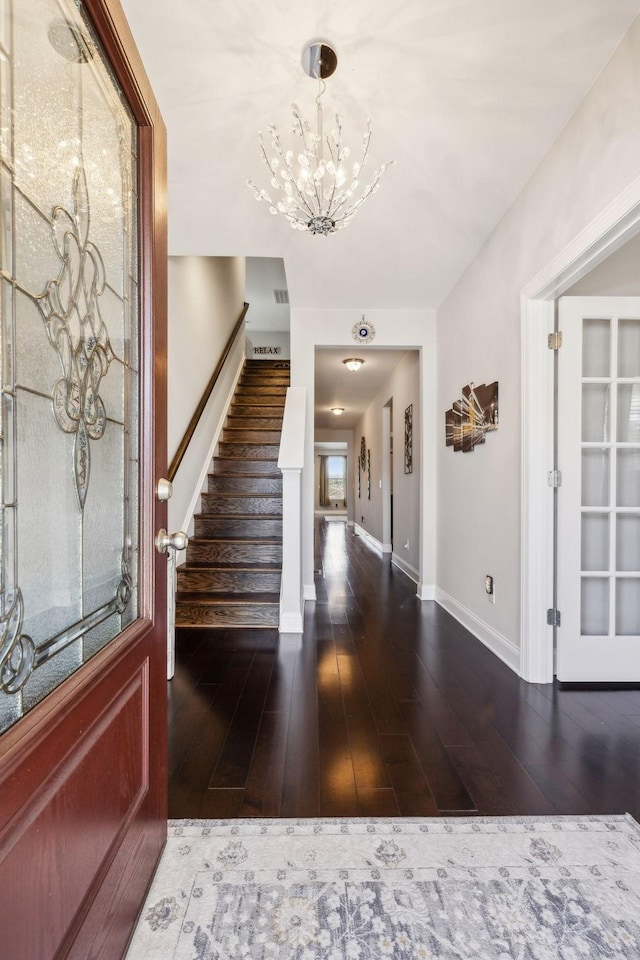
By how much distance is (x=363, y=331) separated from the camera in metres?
4.22

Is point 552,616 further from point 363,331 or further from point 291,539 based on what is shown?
point 363,331

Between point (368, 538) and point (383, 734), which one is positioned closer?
point (383, 734)

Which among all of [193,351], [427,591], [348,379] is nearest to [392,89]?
[193,351]

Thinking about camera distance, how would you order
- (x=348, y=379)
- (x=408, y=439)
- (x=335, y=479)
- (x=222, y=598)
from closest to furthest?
(x=222, y=598)
(x=408, y=439)
(x=348, y=379)
(x=335, y=479)

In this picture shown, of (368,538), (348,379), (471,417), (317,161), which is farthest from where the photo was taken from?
(368,538)

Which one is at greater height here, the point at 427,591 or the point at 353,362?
the point at 353,362

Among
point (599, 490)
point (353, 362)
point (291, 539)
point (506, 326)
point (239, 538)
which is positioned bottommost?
point (239, 538)

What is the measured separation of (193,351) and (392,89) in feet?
9.40

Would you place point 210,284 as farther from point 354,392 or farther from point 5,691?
point 5,691

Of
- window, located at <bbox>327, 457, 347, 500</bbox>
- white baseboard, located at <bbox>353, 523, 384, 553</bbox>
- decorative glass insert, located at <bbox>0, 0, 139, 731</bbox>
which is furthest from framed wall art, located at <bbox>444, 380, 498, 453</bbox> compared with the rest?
window, located at <bbox>327, 457, 347, 500</bbox>

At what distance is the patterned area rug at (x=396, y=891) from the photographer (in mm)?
1066

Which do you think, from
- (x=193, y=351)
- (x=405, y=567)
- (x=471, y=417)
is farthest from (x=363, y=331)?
(x=405, y=567)

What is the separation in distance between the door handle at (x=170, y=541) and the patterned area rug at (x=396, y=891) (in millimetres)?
883

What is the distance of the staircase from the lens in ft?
11.1
